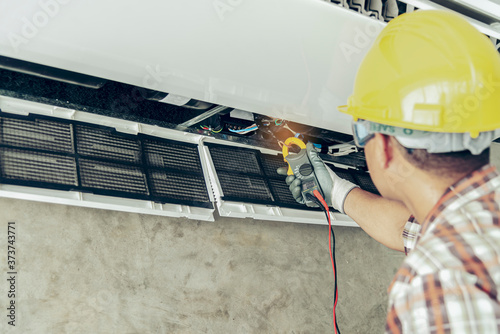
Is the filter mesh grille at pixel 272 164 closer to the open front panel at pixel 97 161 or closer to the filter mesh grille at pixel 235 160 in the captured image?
the filter mesh grille at pixel 235 160

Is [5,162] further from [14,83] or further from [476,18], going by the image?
[476,18]

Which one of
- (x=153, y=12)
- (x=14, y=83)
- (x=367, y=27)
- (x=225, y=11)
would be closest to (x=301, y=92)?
(x=367, y=27)

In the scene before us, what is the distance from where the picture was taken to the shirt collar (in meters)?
0.89

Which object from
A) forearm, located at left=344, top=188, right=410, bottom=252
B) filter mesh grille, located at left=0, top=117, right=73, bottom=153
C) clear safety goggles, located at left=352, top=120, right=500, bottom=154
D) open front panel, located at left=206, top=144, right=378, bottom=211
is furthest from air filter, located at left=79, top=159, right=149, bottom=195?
clear safety goggles, located at left=352, top=120, right=500, bottom=154

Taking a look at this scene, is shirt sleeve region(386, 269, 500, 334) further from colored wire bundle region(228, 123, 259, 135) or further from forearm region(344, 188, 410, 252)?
colored wire bundle region(228, 123, 259, 135)

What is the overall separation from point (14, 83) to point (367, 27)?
163 cm

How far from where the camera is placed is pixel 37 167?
5.17 feet

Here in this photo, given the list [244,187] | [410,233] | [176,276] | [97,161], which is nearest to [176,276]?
[176,276]

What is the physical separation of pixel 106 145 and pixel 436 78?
136 centimetres

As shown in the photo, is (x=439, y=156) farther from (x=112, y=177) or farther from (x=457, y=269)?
(x=112, y=177)

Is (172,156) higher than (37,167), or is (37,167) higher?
(172,156)

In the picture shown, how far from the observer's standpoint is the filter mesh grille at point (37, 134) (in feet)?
5.19

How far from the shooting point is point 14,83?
1.94 metres

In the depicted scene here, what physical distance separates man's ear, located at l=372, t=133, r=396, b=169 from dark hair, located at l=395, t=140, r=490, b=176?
0.07m
